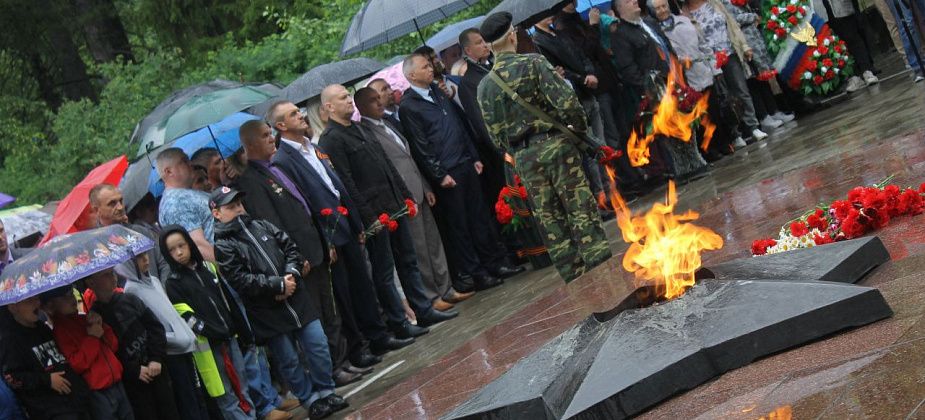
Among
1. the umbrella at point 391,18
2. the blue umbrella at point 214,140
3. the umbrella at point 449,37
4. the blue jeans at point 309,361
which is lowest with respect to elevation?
the blue jeans at point 309,361

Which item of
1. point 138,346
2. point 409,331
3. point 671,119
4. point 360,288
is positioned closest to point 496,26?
point 360,288

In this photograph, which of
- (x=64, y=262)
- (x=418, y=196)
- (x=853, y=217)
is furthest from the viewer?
(x=418, y=196)

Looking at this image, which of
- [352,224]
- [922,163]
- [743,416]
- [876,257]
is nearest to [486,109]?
[352,224]

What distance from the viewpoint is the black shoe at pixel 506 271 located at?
12539 millimetres

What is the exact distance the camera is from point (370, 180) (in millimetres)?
10906

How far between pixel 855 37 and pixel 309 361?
32.6 ft

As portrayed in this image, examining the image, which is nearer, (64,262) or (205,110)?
(64,262)

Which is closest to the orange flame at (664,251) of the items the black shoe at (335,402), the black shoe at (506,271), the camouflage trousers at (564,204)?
the camouflage trousers at (564,204)

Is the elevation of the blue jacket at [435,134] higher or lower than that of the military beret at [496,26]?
lower

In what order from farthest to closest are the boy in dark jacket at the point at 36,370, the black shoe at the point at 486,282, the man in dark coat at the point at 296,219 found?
the black shoe at the point at 486,282, the man in dark coat at the point at 296,219, the boy in dark jacket at the point at 36,370

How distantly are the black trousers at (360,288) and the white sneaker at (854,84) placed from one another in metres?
8.09

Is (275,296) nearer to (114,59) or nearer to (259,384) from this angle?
(259,384)

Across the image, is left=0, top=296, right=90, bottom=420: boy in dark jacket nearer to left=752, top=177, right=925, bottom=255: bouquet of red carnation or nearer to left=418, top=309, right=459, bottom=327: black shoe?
left=418, top=309, right=459, bottom=327: black shoe

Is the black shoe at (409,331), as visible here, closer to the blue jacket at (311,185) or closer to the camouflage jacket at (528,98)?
the blue jacket at (311,185)
